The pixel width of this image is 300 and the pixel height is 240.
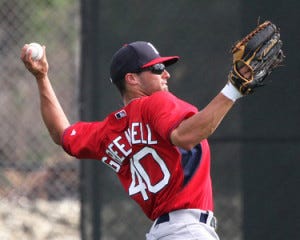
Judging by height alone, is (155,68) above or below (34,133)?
above

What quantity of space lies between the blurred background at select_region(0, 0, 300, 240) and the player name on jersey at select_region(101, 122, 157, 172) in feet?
5.20

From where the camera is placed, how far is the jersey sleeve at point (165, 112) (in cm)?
467

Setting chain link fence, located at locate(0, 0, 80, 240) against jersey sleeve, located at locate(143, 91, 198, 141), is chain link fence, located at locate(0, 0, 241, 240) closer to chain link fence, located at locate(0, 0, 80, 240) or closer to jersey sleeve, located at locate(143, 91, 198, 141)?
chain link fence, located at locate(0, 0, 80, 240)

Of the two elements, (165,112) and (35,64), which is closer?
(165,112)

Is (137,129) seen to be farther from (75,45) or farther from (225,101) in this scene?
(75,45)

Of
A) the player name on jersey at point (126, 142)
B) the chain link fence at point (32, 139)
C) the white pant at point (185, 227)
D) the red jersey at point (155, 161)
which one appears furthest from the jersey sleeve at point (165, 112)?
the chain link fence at point (32, 139)

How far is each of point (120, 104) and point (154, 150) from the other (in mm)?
2124

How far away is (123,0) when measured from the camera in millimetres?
7230

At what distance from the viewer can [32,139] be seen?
844 cm

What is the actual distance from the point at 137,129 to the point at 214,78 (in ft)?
6.31

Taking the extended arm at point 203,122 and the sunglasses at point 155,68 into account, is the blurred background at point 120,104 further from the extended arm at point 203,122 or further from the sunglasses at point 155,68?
the extended arm at point 203,122

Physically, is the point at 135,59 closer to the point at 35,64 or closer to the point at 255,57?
the point at 35,64

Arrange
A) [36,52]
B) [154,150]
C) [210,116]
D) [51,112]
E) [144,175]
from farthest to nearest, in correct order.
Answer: [51,112]
[36,52]
[144,175]
[154,150]
[210,116]

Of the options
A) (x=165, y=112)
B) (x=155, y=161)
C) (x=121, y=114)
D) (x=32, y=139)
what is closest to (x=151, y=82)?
(x=121, y=114)
